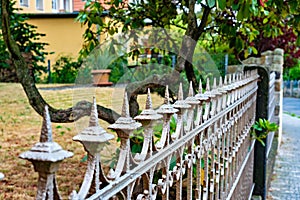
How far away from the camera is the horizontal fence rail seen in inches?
28.7

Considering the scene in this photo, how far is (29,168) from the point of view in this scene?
174 inches

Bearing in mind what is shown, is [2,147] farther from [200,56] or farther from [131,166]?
[131,166]

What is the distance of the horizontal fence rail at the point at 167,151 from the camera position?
0.73 metres

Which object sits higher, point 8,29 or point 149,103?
point 8,29

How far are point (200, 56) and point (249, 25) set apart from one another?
122cm

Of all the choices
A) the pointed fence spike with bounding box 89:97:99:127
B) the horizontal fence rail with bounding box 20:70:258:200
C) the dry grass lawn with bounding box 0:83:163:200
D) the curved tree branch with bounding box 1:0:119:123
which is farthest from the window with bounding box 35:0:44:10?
the pointed fence spike with bounding box 89:97:99:127

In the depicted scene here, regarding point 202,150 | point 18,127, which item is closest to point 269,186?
point 202,150

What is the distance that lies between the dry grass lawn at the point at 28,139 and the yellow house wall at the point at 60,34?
457 centimetres

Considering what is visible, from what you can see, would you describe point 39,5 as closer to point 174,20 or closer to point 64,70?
point 64,70

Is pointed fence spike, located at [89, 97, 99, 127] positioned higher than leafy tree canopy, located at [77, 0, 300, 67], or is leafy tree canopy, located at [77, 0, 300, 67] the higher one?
leafy tree canopy, located at [77, 0, 300, 67]

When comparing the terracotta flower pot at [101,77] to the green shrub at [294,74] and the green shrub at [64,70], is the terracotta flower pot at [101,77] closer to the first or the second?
the green shrub at [64,70]

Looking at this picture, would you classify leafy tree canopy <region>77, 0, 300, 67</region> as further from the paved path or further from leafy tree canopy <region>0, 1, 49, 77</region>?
leafy tree canopy <region>0, 1, 49, 77</region>

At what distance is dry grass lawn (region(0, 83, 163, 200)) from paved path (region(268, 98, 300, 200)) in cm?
195

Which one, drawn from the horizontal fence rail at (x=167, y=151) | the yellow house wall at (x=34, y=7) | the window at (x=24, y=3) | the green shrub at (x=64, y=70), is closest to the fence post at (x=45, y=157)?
the horizontal fence rail at (x=167, y=151)
